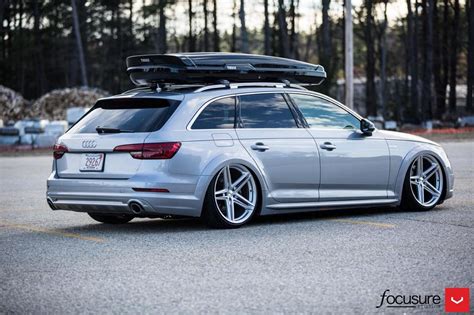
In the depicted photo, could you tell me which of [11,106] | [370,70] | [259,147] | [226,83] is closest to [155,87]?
[226,83]

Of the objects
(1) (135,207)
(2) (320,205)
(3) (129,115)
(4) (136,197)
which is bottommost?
(2) (320,205)

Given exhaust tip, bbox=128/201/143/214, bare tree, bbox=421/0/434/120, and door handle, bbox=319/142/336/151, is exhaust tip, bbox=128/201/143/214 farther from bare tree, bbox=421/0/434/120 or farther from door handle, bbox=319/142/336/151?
bare tree, bbox=421/0/434/120

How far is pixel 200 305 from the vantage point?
6086 millimetres

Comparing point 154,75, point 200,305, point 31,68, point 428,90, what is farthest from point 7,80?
point 200,305

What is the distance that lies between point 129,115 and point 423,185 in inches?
148

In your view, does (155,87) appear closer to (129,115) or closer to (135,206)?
(129,115)

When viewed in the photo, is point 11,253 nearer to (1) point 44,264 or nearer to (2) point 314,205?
(1) point 44,264

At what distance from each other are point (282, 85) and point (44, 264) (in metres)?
4.14

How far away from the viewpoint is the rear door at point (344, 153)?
10852 mm

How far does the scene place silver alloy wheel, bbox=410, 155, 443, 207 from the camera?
38.4 ft

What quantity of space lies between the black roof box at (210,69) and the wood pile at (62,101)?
139 feet

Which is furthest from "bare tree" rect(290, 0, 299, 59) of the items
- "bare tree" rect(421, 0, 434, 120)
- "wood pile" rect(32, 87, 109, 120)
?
"wood pile" rect(32, 87, 109, 120)

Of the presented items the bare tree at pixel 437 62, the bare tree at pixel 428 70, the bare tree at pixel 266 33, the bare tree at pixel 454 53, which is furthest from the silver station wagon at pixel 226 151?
the bare tree at pixel 454 53

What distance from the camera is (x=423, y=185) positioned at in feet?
38.5
